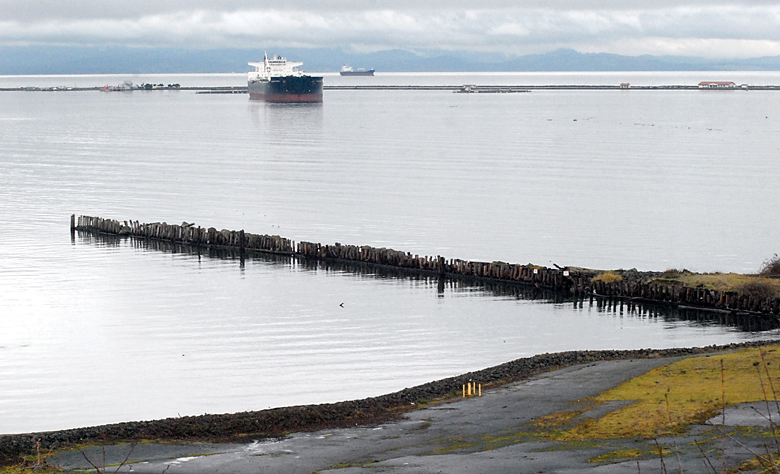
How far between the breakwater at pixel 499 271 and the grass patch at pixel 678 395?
13167 millimetres

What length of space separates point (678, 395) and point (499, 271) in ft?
82.7

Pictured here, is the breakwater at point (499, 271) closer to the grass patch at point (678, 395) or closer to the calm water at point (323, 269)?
the calm water at point (323, 269)

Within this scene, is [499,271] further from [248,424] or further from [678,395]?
[248,424]

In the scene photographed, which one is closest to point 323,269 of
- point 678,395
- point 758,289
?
point 758,289

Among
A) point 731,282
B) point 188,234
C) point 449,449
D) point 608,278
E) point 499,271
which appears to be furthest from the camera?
point 188,234

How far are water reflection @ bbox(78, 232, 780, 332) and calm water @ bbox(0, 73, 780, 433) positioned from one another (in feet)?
1.65

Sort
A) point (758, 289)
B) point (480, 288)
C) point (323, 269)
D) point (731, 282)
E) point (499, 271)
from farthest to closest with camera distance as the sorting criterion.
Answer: point (323, 269)
point (499, 271)
point (480, 288)
point (731, 282)
point (758, 289)

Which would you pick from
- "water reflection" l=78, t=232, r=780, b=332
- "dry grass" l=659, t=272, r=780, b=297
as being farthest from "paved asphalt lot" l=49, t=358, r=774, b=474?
"dry grass" l=659, t=272, r=780, b=297

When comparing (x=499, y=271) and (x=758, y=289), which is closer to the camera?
(x=758, y=289)

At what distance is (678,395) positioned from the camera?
24.5m

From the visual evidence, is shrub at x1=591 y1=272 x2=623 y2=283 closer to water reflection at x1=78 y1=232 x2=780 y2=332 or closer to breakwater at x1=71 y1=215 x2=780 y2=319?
breakwater at x1=71 y1=215 x2=780 y2=319

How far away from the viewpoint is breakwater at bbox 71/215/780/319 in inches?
1679

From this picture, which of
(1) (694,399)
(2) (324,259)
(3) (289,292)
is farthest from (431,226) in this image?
(1) (694,399)

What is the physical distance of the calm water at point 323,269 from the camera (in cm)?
3344
